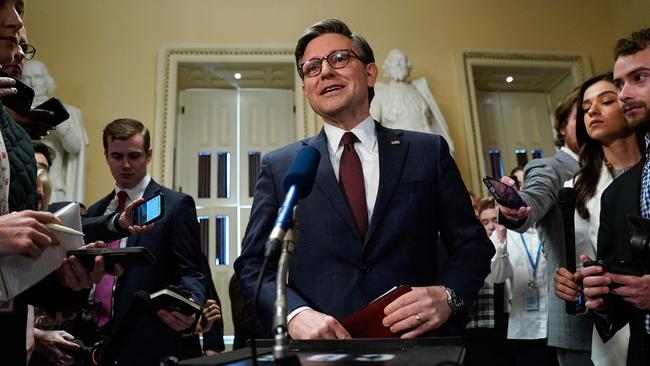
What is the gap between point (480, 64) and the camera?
746 centimetres

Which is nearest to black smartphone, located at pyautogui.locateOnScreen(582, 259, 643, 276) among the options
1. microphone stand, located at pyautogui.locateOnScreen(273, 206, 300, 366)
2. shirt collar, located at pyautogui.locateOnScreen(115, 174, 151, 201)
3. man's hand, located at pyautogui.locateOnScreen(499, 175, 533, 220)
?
man's hand, located at pyautogui.locateOnScreen(499, 175, 533, 220)

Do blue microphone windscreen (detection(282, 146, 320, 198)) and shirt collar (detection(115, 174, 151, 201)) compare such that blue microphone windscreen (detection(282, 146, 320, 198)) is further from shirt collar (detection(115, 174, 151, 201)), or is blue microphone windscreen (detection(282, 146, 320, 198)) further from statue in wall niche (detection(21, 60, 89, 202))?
statue in wall niche (detection(21, 60, 89, 202))

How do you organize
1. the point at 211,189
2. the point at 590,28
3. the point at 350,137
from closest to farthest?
the point at 350,137 → the point at 211,189 → the point at 590,28

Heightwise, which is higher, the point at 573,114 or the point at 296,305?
the point at 573,114

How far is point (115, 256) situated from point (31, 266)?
206 millimetres

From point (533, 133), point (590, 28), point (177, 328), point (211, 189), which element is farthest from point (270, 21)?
point (177, 328)

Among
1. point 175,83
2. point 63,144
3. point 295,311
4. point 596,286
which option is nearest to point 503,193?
point 596,286

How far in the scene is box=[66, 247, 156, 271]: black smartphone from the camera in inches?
61.6

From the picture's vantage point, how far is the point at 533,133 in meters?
7.97

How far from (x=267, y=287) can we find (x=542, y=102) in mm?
7445

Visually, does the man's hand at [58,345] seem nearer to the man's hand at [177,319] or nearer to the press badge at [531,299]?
the man's hand at [177,319]

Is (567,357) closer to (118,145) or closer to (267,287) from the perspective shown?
(267,287)

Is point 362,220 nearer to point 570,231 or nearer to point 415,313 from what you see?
point 415,313

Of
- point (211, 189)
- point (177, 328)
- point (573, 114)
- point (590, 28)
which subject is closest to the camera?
point (177, 328)
